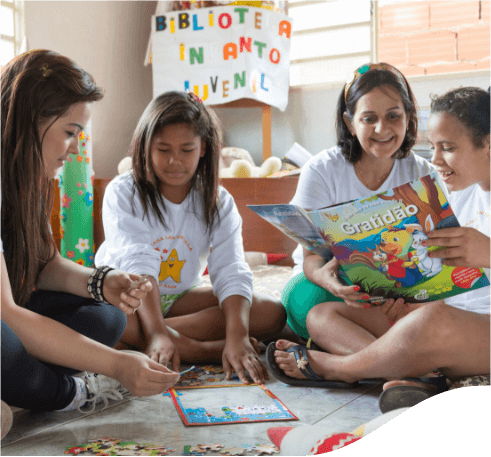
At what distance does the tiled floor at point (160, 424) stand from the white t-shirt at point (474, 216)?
219mm

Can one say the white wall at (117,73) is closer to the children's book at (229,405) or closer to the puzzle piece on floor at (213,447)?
the children's book at (229,405)

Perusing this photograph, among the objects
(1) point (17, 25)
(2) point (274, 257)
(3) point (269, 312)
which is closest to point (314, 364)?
(3) point (269, 312)

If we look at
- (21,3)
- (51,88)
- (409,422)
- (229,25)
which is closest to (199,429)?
(409,422)

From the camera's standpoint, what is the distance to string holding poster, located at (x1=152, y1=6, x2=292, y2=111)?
215 centimetres

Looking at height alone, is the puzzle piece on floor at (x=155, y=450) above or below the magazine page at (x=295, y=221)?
below

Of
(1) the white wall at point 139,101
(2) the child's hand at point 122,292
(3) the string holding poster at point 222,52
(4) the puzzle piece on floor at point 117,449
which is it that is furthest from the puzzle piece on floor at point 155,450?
(3) the string holding poster at point 222,52

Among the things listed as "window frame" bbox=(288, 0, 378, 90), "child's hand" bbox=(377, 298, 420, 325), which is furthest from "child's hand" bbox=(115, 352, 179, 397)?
"window frame" bbox=(288, 0, 378, 90)

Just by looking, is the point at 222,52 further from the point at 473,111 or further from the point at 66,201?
the point at 473,111

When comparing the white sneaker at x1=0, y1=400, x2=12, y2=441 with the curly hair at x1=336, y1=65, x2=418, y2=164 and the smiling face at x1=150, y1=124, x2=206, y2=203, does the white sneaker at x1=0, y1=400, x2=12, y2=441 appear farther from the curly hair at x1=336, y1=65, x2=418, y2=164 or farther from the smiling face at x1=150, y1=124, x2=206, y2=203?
the curly hair at x1=336, y1=65, x2=418, y2=164

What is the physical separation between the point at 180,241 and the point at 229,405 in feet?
1.35

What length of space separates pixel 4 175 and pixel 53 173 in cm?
8

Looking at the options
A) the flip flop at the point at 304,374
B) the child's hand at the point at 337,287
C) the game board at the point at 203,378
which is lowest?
the game board at the point at 203,378

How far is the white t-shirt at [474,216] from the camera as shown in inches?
32.7

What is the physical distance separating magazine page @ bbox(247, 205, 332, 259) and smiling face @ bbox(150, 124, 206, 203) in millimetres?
274
